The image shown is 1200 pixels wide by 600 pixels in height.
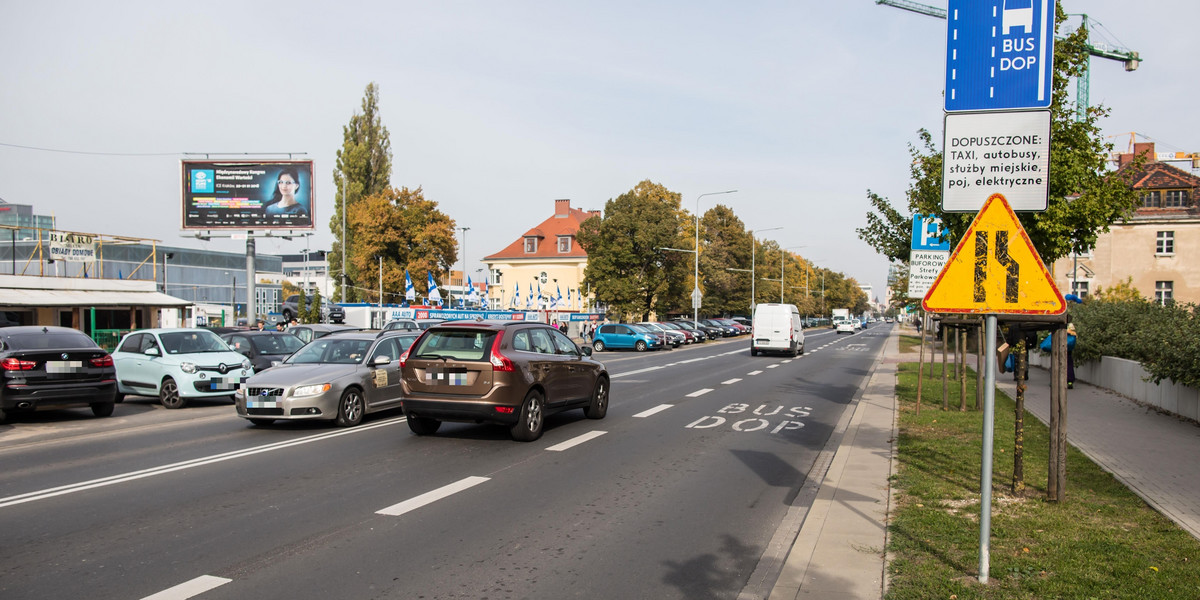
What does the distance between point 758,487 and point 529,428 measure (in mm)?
3605

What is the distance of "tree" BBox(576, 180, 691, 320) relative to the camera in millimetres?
56906

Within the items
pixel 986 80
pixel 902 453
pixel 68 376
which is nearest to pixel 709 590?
pixel 986 80

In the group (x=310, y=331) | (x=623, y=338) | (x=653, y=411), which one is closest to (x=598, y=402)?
(x=653, y=411)

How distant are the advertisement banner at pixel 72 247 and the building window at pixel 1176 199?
6456 centimetres

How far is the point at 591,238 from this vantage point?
2351 inches

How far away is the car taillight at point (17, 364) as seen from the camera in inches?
490

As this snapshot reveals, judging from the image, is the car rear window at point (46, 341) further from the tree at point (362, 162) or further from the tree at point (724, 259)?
the tree at point (724, 259)

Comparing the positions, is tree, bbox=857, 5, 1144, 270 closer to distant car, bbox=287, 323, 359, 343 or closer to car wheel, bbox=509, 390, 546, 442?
car wheel, bbox=509, 390, 546, 442

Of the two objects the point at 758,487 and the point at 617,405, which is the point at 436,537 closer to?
the point at 758,487

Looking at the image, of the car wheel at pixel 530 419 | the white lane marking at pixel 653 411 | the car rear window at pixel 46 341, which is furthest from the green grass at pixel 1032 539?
the car rear window at pixel 46 341

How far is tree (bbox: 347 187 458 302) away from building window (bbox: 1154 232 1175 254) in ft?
165

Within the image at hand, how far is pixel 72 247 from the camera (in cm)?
3328

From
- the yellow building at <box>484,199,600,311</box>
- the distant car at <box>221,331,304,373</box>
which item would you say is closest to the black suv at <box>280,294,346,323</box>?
the yellow building at <box>484,199,600,311</box>

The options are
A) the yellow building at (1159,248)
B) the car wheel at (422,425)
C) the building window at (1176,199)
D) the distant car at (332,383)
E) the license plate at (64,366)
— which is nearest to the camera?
the car wheel at (422,425)
